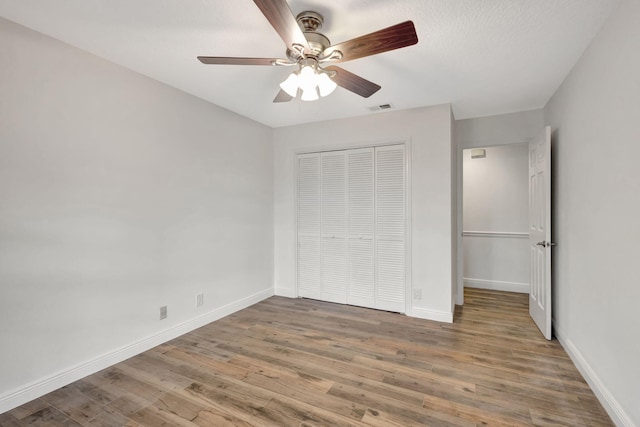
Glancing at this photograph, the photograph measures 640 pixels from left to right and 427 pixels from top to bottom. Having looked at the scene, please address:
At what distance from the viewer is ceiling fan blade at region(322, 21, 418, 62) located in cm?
150

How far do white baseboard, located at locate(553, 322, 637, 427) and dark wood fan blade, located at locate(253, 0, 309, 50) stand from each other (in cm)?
272

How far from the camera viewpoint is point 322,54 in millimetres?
1876

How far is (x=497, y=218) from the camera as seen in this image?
4770 millimetres

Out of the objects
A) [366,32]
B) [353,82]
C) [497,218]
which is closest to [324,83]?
[353,82]

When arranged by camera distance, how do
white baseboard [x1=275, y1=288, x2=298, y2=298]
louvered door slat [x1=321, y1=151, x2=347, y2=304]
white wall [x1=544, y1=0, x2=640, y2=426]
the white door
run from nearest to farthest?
1. white wall [x1=544, y1=0, x2=640, y2=426]
2. the white door
3. louvered door slat [x1=321, y1=151, x2=347, y2=304]
4. white baseboard [x1=275, y1=288, x2=298, y2=298]

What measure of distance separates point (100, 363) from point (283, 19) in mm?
2797

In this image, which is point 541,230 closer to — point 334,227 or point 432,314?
point 432,314

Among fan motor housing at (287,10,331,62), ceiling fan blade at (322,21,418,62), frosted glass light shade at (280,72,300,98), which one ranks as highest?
fan motor housing at (287,10,331,62)

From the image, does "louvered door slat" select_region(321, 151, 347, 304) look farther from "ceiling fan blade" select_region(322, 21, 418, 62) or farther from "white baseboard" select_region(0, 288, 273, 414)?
"ceiling fan blade" select_region(322, 21, 418, 62)

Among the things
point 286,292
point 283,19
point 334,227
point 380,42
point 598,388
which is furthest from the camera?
point 286,292

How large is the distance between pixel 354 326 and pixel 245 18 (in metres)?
2.94

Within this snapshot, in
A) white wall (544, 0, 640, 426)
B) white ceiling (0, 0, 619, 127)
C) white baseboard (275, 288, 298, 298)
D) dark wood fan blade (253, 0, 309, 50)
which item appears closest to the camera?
dark wood fan blade (253, 0, 309, 50)

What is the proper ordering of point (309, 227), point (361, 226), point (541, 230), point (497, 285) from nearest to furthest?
1. point (541, 230)
2. point (361, 226)
3. point (309, 227)
4. point (497, 285)

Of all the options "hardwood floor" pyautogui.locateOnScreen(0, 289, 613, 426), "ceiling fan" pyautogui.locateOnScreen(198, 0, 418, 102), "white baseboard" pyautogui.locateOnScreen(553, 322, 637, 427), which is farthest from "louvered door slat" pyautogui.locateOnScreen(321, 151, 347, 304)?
"white baseboard" pyautogui.locateOnScreen(553, 322, 637, 427)
